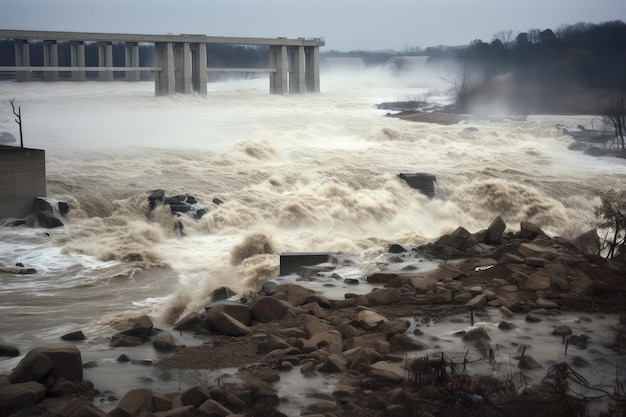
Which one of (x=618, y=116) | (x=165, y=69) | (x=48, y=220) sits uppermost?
(x=165, y=69)

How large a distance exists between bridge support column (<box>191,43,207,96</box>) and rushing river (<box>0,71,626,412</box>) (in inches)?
218

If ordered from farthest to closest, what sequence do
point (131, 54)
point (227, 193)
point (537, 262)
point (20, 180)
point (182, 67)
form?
1. point (131, 54)
2. point (182, 67)
3. point (227, 193)
4. point (20, 180)
5. point (537, 262)

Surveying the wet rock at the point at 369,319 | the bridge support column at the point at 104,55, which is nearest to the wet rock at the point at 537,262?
the wet rock at the point at 369,319

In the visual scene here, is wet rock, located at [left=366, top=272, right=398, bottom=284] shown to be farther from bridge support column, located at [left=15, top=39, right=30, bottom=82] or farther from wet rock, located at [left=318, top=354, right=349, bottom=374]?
bridge support column, located at [left=15, top=39, right=30, bottom=82]

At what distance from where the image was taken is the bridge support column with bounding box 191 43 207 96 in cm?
4916

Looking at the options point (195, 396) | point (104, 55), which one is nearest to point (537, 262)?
point (195, 396)

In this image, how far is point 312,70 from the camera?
187ft

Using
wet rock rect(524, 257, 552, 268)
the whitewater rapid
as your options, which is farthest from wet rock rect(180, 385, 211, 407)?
wet rock rect(524, 257, 552, 268)

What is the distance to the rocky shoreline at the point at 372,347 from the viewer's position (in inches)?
280

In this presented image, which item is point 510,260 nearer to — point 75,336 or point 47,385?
point 75,336

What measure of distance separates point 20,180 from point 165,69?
93.3ft

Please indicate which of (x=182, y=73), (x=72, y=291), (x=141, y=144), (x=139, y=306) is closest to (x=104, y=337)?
Answer: (x=139, y=306)

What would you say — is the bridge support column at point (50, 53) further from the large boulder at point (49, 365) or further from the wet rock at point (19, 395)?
the wet rock at point (19, 395)

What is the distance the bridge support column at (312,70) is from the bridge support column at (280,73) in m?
2.24
